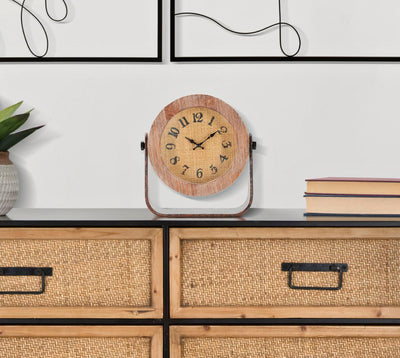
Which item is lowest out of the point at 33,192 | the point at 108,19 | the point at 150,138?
the point at 33,192

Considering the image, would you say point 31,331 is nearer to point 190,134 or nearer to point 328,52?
point 190,134

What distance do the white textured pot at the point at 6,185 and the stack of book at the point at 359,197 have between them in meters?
0.75

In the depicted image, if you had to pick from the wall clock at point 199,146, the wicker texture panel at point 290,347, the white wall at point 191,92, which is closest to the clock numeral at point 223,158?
the wall clock at point 199,146

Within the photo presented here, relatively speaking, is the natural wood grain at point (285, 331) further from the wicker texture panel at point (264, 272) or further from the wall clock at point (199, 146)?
the wall clock at point (199, 146)

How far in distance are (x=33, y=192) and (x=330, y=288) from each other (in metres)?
0.87

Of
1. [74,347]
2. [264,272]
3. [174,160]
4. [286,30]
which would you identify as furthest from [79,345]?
[286,30]

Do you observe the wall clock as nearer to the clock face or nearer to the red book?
the clock face

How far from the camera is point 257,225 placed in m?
0.90

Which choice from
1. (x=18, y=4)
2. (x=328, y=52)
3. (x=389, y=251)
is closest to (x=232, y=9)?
(x=328, y=52)

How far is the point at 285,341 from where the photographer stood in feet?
2.98

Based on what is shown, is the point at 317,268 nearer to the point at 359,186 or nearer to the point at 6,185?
the point at 359,186

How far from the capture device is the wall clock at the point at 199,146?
1186mm

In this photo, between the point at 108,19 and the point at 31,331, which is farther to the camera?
the point at 108,19

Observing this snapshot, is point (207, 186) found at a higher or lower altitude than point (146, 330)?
higher
